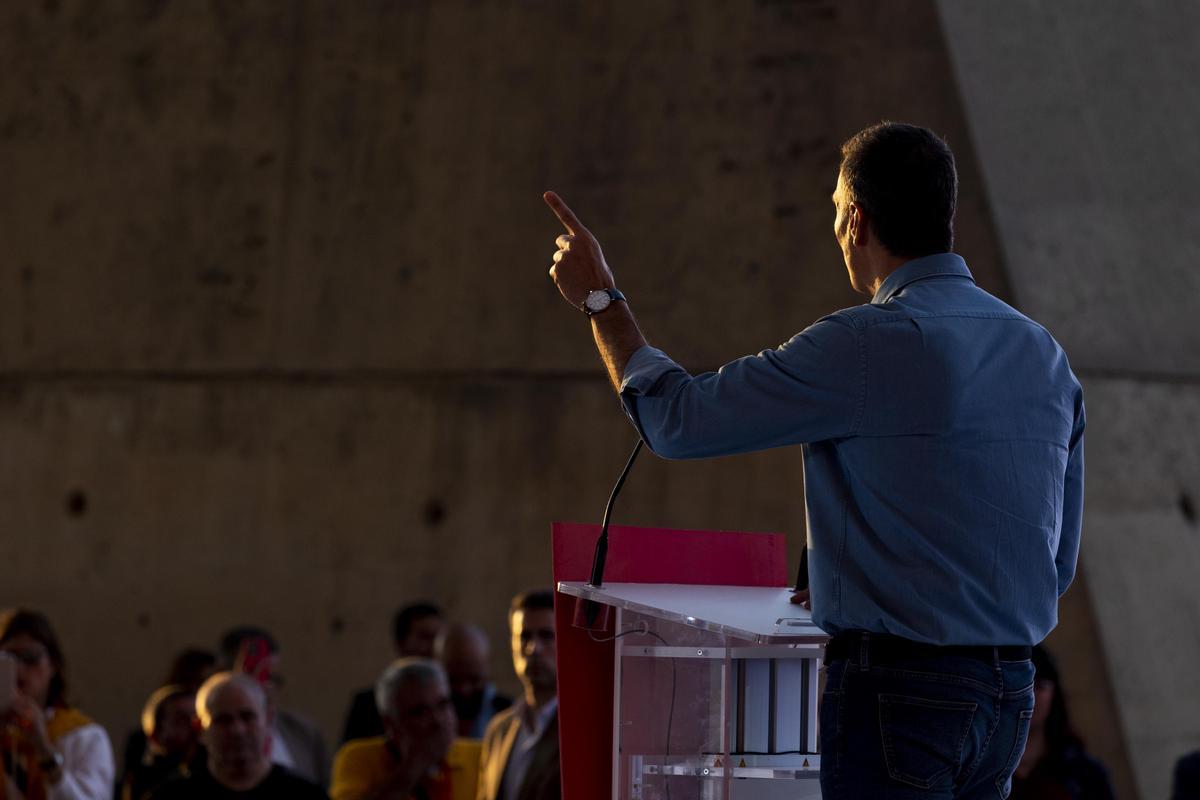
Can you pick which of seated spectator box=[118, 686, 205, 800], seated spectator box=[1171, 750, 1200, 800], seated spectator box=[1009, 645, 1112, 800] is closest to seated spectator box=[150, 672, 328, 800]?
seated spectator box=[118, 686, 205, 800]

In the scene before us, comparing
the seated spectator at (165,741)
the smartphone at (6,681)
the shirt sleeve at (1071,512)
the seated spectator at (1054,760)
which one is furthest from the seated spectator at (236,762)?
the shirt sleeve at (1071,512)

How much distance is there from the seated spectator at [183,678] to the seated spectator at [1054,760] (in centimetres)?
267

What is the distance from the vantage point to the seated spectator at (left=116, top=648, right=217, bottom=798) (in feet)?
18.7

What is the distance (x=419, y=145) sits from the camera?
695cm

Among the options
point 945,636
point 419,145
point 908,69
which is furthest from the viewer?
point 419,145

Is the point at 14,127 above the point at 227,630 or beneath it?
above

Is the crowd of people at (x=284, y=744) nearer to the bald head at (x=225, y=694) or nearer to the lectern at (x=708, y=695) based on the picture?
the bald head at (x=225, y=694)

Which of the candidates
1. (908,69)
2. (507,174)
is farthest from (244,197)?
(908,69)

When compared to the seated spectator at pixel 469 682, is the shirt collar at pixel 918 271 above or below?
above

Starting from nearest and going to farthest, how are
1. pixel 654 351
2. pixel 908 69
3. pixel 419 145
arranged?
pixel 654 351
pixel 908 69
pixel 419 145

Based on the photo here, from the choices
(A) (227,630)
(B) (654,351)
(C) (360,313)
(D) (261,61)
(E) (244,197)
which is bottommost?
(A) (227,630)

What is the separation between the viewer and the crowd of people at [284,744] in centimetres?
451

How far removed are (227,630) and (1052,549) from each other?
5.21 meters

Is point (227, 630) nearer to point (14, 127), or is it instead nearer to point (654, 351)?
point (14, 127)
